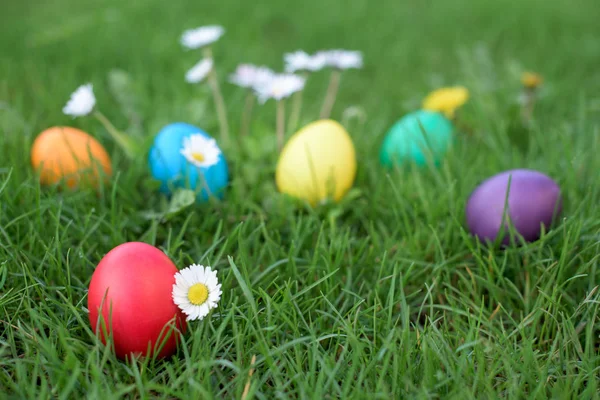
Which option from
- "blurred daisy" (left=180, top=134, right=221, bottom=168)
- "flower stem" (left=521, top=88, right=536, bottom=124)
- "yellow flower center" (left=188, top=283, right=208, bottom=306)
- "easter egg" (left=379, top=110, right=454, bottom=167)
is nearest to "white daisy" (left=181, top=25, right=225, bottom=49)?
"blurred daisy" (left=180, top=134, right=221, bottom=168)

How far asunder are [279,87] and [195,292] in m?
0.86

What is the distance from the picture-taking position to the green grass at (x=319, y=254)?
100cm

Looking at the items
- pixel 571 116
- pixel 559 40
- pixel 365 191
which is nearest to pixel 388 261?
pixel 365 191

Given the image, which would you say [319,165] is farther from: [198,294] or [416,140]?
[198,294]

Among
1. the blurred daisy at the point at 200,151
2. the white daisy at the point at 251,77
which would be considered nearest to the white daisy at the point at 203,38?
the white daisy at the point at 251,77

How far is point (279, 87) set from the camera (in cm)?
171

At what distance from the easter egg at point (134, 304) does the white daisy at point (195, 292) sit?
0.05ft

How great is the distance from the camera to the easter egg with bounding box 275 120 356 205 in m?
1.49

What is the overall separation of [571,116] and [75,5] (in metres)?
2.69

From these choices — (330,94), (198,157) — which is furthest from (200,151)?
(330,94)

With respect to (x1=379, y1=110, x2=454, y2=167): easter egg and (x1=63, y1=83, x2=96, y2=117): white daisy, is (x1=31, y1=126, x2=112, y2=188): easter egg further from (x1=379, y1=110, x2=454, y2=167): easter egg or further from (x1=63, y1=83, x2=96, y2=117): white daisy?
(x1=379, y1=110, x2=454, y2=167): easter egg

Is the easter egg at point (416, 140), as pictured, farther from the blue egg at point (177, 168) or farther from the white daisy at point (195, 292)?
the white daisy at point (195, 292)

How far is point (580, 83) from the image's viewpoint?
239 cm

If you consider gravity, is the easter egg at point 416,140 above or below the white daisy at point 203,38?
below
